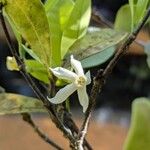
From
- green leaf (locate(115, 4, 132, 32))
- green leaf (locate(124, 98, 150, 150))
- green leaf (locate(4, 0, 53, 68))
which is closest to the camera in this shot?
green leaf (locate(124, 98, 150, 150))

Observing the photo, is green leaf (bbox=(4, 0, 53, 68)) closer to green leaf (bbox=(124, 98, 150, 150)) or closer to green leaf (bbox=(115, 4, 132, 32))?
green leaf (bbox=(124, 98, 150, 150))

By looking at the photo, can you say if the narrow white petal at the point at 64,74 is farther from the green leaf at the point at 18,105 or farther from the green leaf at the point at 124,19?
the green leaf at the point at 124,19

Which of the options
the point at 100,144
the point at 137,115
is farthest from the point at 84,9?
the point at 100,144

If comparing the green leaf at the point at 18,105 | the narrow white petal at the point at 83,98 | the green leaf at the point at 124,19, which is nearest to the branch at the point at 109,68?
the narrow white petal at the point at 83,98

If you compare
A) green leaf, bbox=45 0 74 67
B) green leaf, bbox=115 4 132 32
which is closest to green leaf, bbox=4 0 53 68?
green leaf, bbox=45 0 74 67

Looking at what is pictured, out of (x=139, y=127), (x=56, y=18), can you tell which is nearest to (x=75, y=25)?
(x=56, y=18)

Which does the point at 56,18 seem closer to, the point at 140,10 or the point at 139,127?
the point at 140,10
